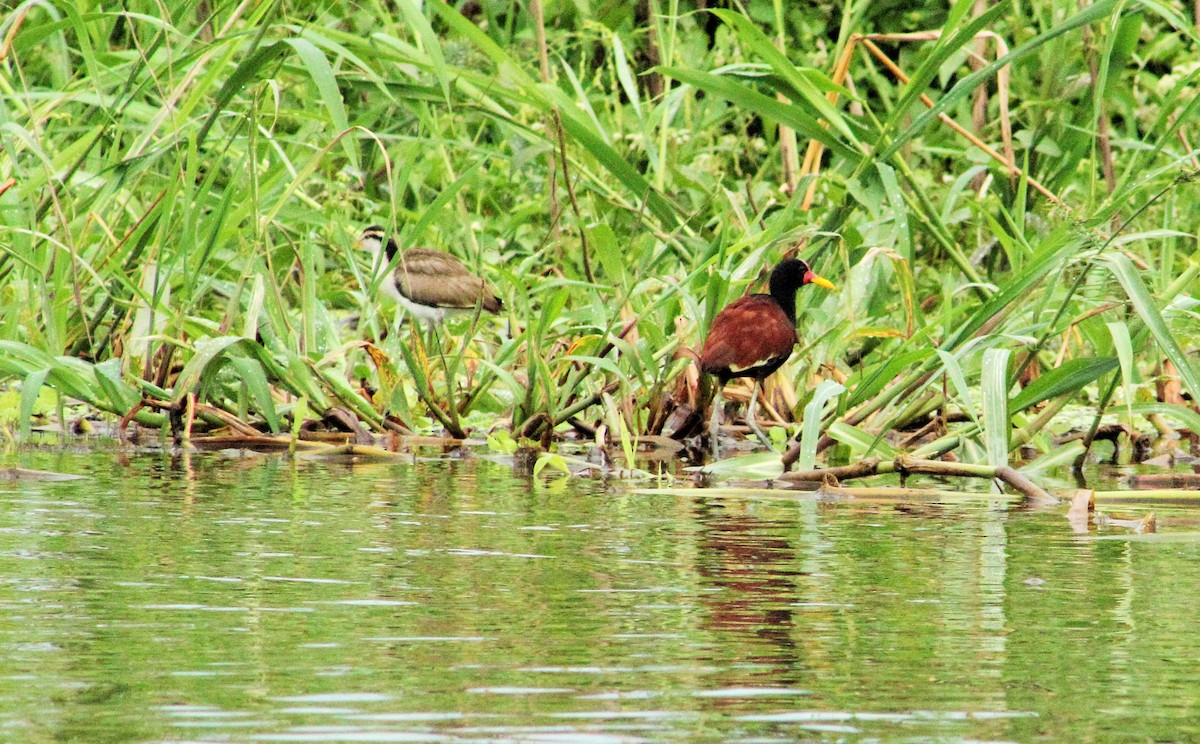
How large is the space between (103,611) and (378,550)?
81cm

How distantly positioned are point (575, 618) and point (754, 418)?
9.27 ft

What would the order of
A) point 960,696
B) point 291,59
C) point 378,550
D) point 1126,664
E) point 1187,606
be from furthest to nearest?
point 291,59, point 378,550, point 1187,606, point 1126,664, point 960,696

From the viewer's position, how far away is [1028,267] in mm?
5043

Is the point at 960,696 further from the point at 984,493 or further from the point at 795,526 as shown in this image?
the point at 984,493

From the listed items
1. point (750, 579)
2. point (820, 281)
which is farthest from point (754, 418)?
point (750, 579)

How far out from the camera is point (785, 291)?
252 inches

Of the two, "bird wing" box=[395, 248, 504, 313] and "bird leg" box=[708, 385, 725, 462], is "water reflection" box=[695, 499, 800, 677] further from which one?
"bird wing" box=[395, 248, 504, 313]

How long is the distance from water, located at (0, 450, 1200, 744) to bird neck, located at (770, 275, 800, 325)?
1643 millimetres

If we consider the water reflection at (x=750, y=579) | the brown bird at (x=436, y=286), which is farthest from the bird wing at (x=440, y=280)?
the water reflection at (x=750, y=579)

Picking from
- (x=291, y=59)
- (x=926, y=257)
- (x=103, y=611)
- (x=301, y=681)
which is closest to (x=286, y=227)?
(x=291, y=59)

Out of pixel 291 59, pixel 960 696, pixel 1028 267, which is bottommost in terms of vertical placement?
pixel 960 696

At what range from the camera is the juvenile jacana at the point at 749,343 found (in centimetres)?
563

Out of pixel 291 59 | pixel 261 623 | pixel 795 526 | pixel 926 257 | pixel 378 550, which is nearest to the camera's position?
pixel 261 623

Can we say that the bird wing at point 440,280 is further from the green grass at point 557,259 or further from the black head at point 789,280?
the black head at point 789,280
